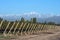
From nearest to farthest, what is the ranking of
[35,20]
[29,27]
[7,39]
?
[7,39] → [29,27] → [35,20]

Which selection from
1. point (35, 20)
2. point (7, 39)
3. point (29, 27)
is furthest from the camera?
point (35, 20)

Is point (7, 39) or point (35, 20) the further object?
point (35, 20)

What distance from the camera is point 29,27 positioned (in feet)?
172

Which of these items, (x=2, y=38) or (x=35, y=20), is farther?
(x=35, y=20)

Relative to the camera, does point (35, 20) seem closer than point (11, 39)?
No

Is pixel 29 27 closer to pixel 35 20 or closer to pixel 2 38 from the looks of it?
pixel 2 38

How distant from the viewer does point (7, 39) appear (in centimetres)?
2978

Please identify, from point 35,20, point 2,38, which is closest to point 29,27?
point 2,38

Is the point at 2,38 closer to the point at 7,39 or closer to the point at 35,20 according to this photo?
the point at 7,39

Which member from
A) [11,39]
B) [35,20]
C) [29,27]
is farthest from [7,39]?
[35,20]

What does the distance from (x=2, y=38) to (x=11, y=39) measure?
1071 millimetres

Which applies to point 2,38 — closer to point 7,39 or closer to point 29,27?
point 7,39

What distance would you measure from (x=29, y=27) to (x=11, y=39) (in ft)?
74.1

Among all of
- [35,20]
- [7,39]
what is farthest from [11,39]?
[35,20]
